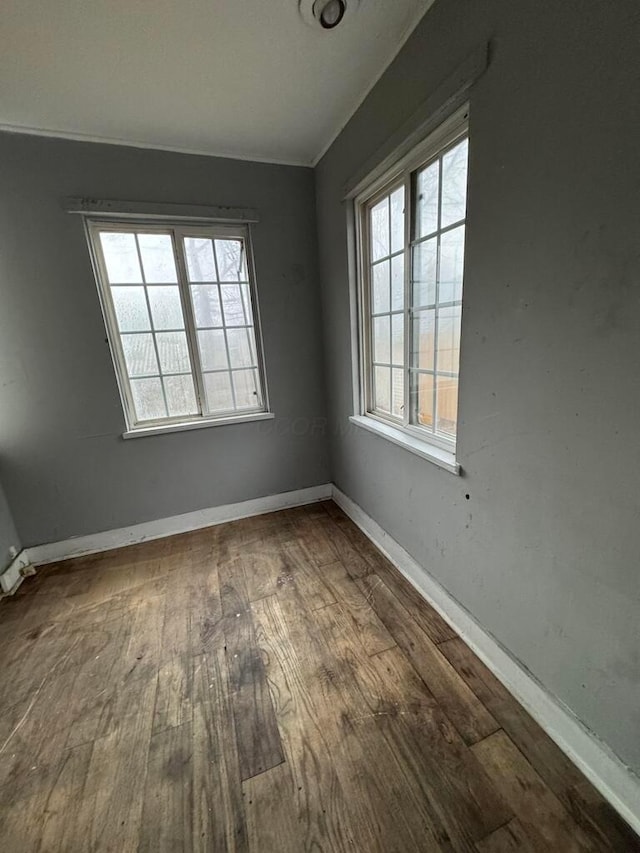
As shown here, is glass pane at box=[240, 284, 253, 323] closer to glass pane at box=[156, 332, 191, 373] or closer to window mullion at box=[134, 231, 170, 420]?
glass pane at box=[156, 332, 191, 373]

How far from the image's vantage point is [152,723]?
126 cm

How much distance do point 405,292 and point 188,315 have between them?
1515 mm

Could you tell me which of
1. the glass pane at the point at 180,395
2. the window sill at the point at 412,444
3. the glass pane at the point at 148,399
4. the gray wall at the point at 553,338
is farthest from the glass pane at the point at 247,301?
the gray wall at the point at 553,338

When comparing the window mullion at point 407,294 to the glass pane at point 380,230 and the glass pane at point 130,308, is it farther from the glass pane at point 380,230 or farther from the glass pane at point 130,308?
the glass pane at point 130,308

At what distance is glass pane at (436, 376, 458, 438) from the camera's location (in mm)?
1476

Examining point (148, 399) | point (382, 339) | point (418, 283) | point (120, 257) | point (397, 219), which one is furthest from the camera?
point (148, 399)

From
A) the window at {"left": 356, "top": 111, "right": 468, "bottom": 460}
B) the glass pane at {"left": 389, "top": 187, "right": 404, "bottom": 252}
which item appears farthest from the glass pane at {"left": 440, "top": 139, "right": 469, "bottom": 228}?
the glass pane at {"left": 389, "top": 187, "right": 404, "bottom": 252}

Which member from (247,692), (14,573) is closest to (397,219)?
(247,692)

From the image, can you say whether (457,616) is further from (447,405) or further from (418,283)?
(418,283)

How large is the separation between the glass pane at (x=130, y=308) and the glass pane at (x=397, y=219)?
1662 millimetres

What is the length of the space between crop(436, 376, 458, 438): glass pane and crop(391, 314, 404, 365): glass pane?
345 millimetres

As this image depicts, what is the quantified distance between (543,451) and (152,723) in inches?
68.6

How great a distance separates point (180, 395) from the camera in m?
2.44

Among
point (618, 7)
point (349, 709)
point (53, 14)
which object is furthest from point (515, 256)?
point (53, 14)
